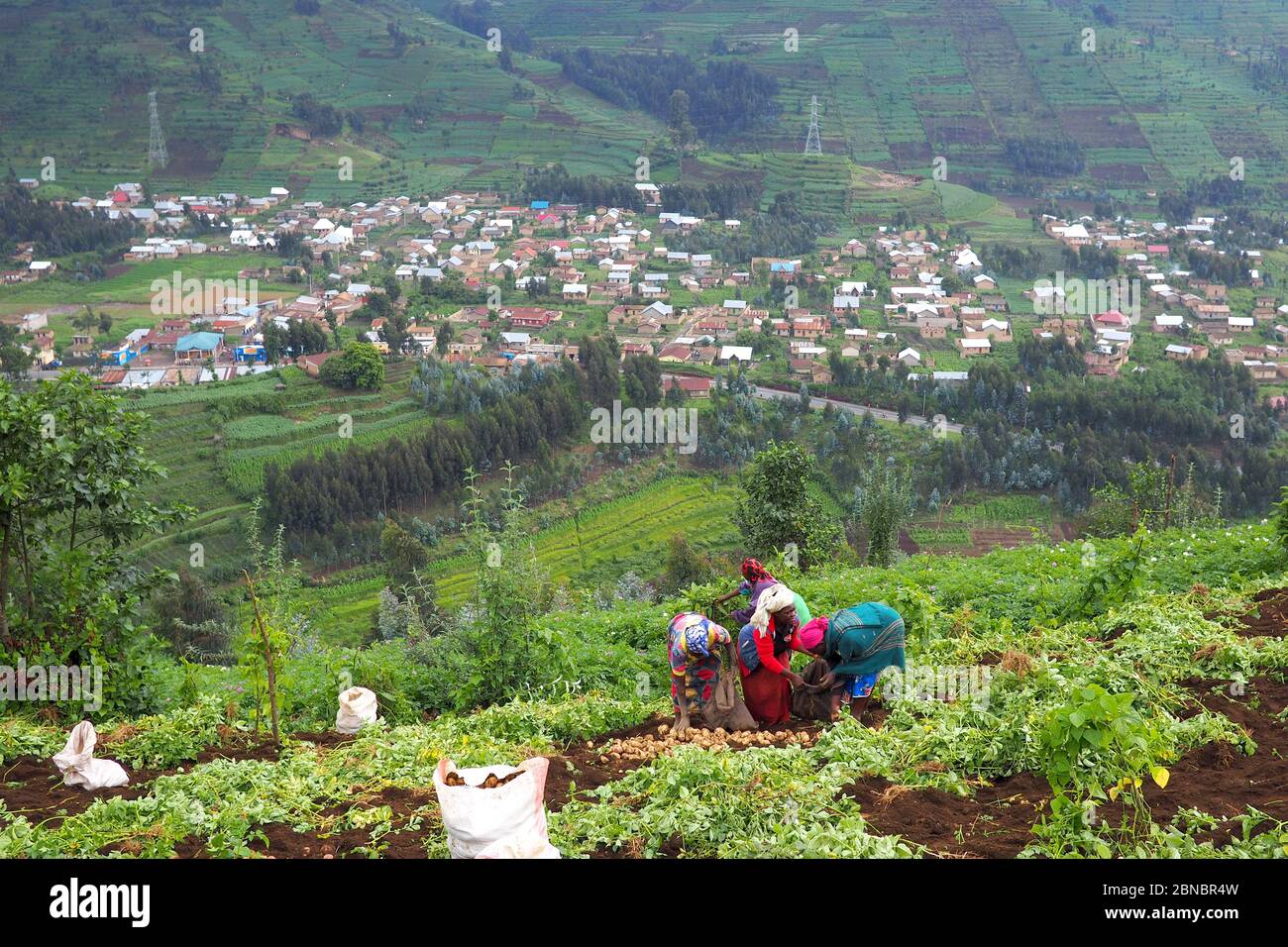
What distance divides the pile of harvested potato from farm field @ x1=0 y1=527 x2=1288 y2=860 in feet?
0.07

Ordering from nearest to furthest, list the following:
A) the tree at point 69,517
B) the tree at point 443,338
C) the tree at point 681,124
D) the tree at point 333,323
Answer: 1. the tree at point 69,517
2. the tree at point 333,323
3. the tree at point 443,338
4. the tree at point 681,124

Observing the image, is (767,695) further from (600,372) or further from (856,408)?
(856,408)

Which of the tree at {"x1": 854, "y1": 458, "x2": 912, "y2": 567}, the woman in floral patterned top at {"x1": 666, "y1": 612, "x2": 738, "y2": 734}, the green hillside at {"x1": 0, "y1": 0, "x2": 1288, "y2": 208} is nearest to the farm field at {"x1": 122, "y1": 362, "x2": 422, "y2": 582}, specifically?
the tree at {"x1": 854, "y1": 458, "x2": 912, "y2": 567}

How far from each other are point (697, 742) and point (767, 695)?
1.78 feet

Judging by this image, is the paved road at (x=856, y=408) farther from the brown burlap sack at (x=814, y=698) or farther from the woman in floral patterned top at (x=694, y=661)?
the woman in floral patterned top at (x=694, y=661)

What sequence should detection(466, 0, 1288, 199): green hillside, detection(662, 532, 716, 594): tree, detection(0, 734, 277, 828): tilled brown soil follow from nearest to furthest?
detection(0, 734, 277, 828): tilled brown soil → detection(662, 532, 716, 594): tree → detection(466, 0, 1288, 199): green hillside

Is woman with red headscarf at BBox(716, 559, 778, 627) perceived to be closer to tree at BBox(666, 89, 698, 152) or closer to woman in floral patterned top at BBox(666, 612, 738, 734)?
woman in floral patterned top at BBox(666, 612, 738, 734)

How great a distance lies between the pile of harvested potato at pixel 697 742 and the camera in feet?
17.6

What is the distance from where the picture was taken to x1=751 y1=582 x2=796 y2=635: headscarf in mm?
5574

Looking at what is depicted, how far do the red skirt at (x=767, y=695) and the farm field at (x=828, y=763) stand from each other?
168mm

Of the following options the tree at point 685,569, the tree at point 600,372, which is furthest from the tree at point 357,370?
the tree at point 685,569

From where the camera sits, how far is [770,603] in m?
5.59

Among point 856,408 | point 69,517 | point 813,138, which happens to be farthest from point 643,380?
point 813,138
